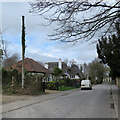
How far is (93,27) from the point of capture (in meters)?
9.82

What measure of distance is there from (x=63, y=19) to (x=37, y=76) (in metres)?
12.1

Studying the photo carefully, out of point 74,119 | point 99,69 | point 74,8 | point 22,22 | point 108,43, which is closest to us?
point 74,119

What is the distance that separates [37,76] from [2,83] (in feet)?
12.9

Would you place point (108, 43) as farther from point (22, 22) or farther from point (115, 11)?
point (115, 11)

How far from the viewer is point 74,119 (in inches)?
284

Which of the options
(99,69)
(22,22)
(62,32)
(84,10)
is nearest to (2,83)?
(22,22)

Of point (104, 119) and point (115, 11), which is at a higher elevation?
point (115, 11)

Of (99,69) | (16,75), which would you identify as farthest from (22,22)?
(99,69)

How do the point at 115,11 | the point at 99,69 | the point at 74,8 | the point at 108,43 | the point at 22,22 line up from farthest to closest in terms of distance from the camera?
1. the point at 99,69
2. the point at 108,43
3. the point at 22,22
4. the point at 115,11
5. the point at 74,8

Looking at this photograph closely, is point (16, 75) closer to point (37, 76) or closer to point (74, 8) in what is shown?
point (37, 76)

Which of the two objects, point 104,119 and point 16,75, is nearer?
point 104,119

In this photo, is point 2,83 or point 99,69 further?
point 99,69

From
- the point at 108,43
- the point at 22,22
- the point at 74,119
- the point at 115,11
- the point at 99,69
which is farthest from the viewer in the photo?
the point at 99,69

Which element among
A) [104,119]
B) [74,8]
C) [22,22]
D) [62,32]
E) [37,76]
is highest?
[22,22]
